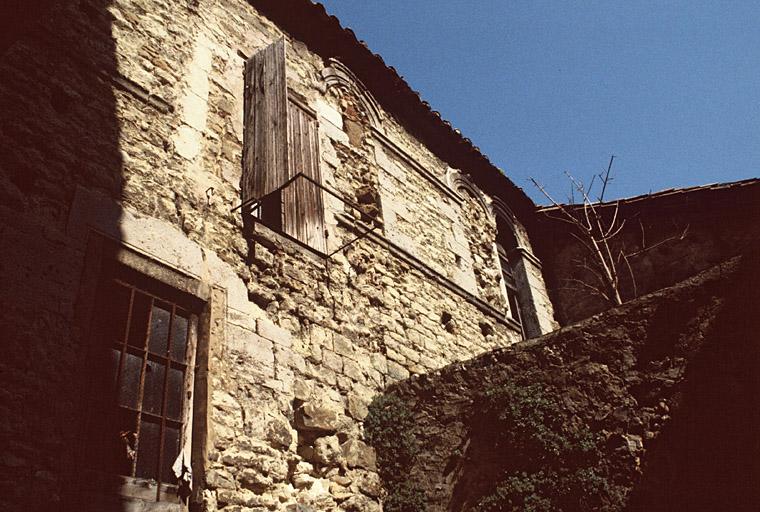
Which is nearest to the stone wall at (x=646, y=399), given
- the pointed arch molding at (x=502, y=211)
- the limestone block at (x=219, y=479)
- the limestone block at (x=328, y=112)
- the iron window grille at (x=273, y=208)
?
the limestone block at (x=219, y=479)

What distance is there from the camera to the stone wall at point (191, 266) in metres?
3.29

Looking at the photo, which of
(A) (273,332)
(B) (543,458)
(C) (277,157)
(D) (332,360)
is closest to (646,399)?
(B) (543,458)

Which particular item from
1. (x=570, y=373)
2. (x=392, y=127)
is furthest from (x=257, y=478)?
(x=392, y=127)

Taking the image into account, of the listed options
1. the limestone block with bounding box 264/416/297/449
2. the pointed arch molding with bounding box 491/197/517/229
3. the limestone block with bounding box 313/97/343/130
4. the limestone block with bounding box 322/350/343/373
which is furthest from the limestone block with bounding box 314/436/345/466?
the pointed arch molding with bounding box 491/197/517/229

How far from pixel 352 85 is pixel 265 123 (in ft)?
9.75

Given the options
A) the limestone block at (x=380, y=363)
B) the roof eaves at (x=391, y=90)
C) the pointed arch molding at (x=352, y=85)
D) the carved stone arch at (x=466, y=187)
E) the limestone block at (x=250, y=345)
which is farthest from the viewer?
the carved stone arch at (x=466, y=187)

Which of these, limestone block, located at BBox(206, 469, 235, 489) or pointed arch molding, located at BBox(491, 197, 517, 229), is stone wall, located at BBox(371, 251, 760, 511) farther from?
pointed arch molding, located at BBox(491, 197, 517, 229)

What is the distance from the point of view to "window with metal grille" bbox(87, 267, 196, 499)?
11.5 feet

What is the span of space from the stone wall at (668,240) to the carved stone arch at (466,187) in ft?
6.54

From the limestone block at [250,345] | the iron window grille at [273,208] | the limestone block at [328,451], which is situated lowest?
the limestone block at [328,451]

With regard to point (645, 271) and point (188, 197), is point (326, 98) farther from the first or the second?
point (645, 271)

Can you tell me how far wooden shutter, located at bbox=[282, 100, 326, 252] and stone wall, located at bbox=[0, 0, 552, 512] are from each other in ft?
0.79

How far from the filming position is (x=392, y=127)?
8773 mm

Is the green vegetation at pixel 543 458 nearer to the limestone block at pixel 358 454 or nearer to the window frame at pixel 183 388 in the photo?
the limestone block at pixel 358 454
